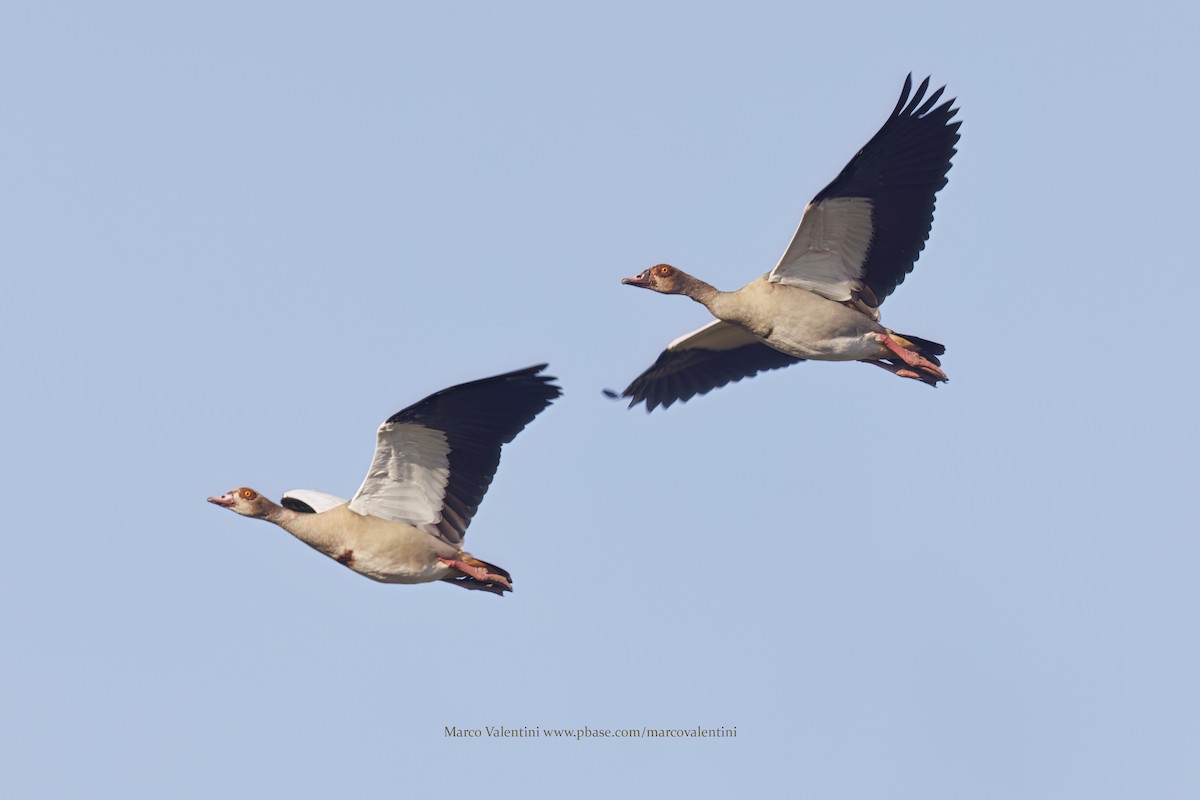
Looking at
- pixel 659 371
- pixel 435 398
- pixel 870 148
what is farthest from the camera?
pixel 659 371

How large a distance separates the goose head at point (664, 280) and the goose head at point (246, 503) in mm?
4660

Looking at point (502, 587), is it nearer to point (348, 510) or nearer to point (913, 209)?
point (348, 510)

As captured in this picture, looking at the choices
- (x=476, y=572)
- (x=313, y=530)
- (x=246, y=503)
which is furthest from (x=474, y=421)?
(x=246, y=503)

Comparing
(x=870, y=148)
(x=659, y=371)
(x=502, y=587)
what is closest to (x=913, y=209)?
(x=870, y=148)

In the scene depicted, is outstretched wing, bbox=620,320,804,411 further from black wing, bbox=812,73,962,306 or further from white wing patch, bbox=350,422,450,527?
white wing patch, bbox=350,422,450,527

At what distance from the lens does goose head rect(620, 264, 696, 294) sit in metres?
18.7

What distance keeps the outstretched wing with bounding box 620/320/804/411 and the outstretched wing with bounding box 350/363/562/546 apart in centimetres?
413

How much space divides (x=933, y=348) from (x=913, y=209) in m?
1.41

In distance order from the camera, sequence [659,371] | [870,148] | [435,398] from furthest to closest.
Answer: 1. [659,371]
2. [870,148]
3. [435,398]

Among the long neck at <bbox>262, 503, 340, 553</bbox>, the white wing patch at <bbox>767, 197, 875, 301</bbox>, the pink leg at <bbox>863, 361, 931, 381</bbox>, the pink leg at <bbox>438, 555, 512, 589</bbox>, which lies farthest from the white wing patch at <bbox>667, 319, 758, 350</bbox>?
the long neck at <bbox>262, 503, 340, 553</bbox>

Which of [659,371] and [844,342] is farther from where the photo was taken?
[659,371]

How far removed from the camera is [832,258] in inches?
700

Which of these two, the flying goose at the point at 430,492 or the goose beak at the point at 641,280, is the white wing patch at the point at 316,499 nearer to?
the flying goose at the point at 430,492

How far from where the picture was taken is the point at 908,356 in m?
17.8
